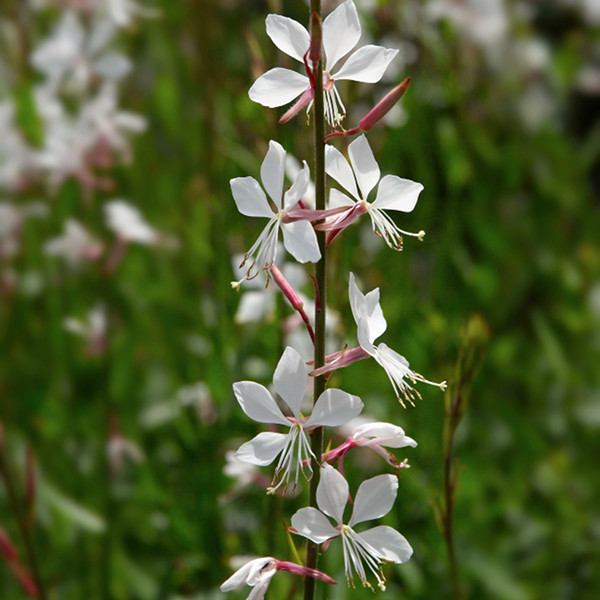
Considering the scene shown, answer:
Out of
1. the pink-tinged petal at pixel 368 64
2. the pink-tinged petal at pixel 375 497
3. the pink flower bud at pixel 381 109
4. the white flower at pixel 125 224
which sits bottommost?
the white flower at pixel 125 224

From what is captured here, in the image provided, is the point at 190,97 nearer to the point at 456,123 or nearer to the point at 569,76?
the point at 456,123

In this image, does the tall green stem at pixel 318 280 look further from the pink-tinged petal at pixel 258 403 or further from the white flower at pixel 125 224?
the white flower at pixel 125 224

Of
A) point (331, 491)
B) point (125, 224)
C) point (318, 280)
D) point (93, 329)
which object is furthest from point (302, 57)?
point (93, 329)

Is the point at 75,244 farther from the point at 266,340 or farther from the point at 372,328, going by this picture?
the point at 372,328

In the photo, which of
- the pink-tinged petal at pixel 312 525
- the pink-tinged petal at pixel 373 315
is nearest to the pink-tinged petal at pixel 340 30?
the pink-tinged petal at pixel 373 315

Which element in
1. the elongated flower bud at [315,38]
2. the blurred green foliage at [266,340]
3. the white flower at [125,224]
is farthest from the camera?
the white flower at [125,224]

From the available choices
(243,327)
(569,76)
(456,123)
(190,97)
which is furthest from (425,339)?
(569,76)
